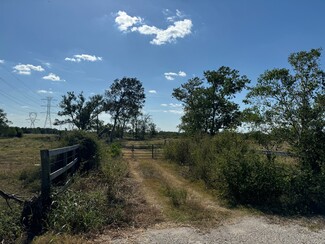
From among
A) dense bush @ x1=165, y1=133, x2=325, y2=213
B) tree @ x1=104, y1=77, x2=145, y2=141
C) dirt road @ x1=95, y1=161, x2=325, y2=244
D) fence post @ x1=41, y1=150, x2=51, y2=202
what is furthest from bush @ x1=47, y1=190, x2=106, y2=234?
tree @ x1=104, y1=77, x2=145, y2=141

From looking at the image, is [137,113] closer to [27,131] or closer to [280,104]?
[280,104]

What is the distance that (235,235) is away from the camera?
209 inches

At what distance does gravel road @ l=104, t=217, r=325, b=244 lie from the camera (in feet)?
16.4

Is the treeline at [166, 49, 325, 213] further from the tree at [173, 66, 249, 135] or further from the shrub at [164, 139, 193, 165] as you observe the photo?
the tree at [173, 66, 249, 135]

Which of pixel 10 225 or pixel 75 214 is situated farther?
pixel 75 214

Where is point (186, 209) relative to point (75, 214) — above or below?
below

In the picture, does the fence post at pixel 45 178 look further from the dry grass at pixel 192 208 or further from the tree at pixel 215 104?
the tree at pixel 215 104

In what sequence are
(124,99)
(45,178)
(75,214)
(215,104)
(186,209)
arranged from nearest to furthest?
(75,214)
(45,178)
(186,209)
(215,104)
(124,99)

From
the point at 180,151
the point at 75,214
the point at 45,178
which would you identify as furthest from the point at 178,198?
the point at 180,151

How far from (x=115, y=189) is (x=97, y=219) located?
2.48 m

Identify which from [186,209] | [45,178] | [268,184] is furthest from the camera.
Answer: [268,184]

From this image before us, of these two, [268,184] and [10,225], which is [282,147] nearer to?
[268,184]

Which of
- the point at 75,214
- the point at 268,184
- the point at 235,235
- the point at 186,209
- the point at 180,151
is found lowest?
the point at 235,235

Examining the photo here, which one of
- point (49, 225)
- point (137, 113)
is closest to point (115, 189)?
point (49, 225)
